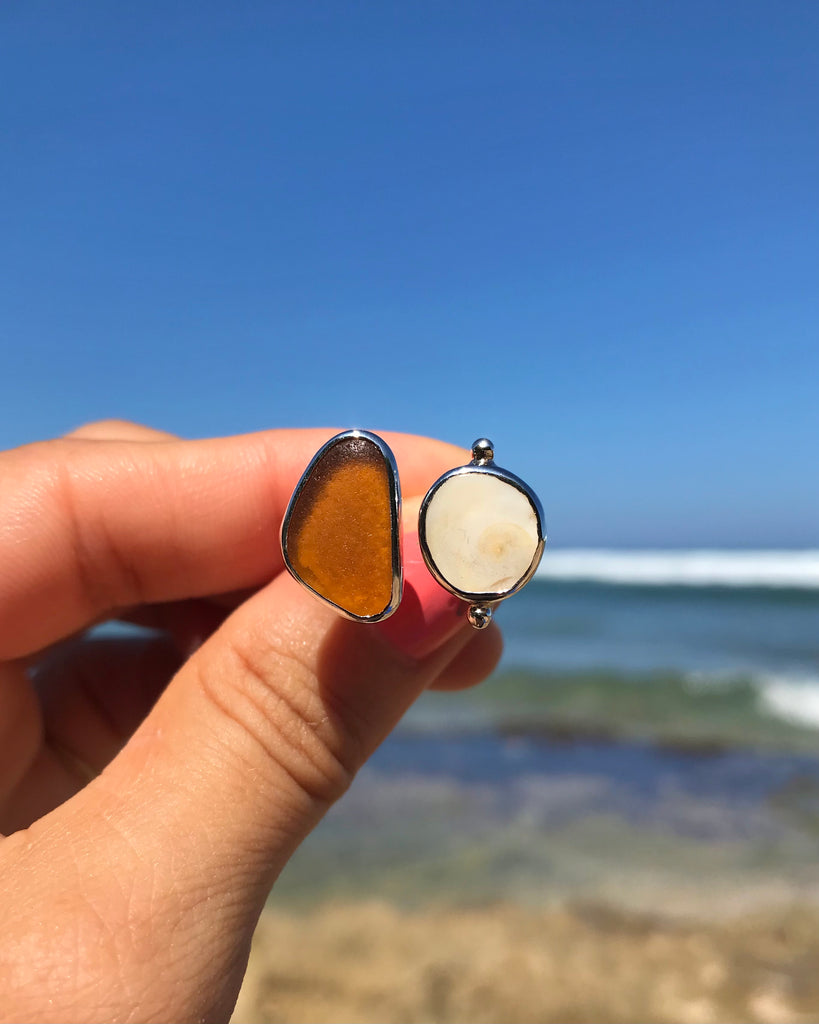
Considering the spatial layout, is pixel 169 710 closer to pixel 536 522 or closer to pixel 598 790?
pixel 536 522

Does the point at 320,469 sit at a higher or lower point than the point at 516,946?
higher

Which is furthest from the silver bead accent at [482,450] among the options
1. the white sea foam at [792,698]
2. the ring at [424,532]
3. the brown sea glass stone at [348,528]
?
the white sea foam at [792,698]

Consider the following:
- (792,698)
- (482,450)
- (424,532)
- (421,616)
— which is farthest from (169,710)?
(792,698)

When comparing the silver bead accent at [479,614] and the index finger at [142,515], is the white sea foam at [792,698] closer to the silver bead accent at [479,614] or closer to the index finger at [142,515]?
the index finger at [142,515]

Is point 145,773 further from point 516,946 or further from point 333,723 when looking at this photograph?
point 516,946

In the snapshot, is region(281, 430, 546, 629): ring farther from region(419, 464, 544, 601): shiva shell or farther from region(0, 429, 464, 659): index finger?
region(0, 429, 464, 659): index finger

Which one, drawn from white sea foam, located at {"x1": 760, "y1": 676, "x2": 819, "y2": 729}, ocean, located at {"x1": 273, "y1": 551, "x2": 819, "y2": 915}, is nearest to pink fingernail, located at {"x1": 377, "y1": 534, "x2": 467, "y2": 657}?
ocean, located at {"x1": 273, "y1": 551, "x2": 819, "y2": 915}

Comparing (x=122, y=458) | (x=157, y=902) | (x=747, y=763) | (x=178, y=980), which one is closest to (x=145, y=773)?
(x=157, y=902)
